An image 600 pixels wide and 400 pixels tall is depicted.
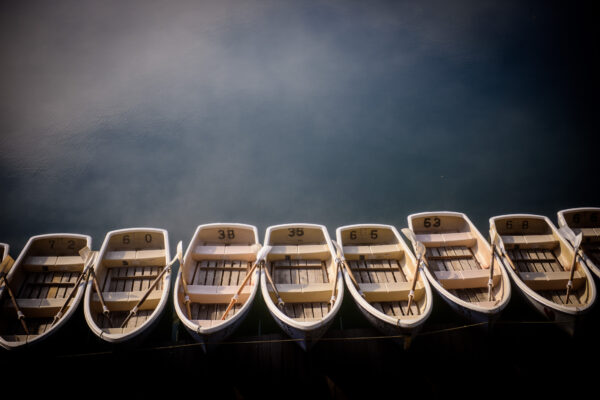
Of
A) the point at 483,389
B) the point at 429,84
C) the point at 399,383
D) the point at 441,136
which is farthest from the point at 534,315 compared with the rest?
the point at 429,84

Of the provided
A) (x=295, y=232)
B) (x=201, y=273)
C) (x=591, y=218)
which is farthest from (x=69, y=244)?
(x=591, y=218)

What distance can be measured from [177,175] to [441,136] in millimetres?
9797

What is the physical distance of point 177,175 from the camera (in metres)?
10.4

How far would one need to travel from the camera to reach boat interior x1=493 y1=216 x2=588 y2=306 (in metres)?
6.10

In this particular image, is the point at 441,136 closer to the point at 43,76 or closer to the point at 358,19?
the point at 358,19

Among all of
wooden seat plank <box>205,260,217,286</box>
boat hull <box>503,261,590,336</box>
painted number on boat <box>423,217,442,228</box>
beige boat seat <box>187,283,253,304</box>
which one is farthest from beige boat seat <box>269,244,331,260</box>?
boat hull <box>503,261,590,336</box>

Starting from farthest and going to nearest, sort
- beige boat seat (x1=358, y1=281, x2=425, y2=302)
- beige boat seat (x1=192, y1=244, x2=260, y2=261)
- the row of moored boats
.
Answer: beige boat seat (x1=192, y1=244, x2=260, y2=261) → beige boat seat (x1=358, y1=281, x2=425, y2=302) → the row of moored boats

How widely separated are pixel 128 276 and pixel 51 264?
5.50 feet

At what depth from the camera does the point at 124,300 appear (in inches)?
227

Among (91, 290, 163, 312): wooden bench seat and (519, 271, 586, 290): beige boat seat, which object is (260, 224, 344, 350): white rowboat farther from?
(519, 271, 586, 290): beige boat seat

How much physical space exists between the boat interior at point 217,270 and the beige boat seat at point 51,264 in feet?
8.04

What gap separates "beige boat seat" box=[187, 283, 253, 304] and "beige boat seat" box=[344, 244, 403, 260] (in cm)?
236

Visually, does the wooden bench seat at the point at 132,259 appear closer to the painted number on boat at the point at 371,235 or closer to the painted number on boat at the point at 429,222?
the painted number on boat at the point at 371,235

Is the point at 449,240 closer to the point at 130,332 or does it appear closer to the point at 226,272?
the point at 226,272
